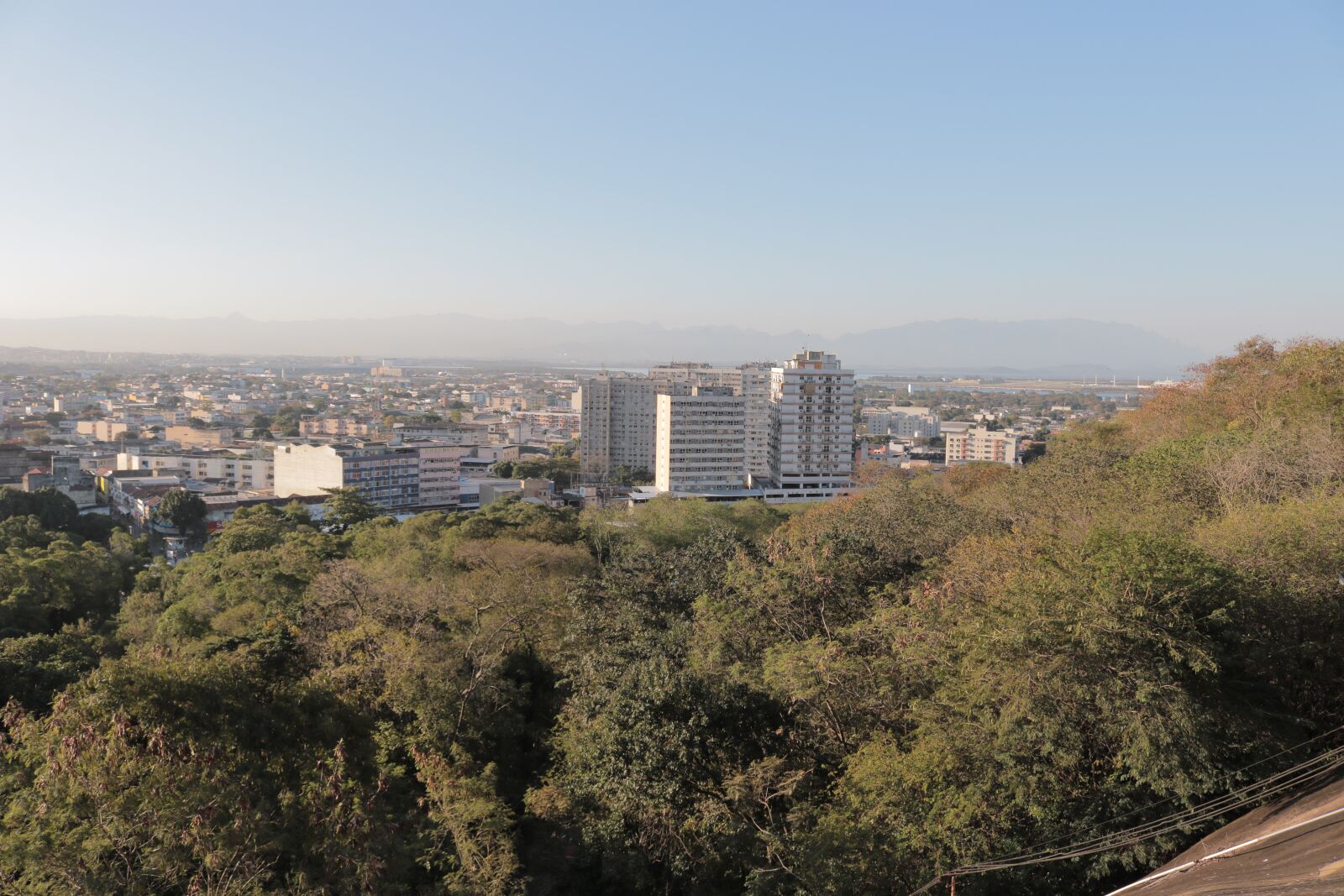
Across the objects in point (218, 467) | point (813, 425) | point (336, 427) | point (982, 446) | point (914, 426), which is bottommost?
point (218, 467)

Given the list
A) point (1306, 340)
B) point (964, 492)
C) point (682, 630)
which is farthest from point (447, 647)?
point (1306, 340)

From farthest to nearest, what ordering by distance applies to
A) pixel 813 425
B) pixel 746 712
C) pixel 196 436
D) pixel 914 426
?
pixel 914 426, pixel 196 436, pixel 813 425, pixel 746 712

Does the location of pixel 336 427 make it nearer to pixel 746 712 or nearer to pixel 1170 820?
pixel 746 712

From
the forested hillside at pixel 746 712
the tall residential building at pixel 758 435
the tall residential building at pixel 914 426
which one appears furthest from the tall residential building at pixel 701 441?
the tall residential building at pixel 914 426

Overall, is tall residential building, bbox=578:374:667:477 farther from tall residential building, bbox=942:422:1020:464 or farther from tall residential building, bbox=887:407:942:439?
tall residential building, bbox=887:407:942:439

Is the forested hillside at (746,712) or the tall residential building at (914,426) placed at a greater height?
the forested hillside at (746,712)

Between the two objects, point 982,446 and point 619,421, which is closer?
point 619,421

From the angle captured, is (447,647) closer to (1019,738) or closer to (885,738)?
(885,738)

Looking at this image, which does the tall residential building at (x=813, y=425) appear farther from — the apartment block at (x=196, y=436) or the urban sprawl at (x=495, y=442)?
the apartment block at (x=196, y=436)

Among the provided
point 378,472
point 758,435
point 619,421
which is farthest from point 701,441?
point 619,421
